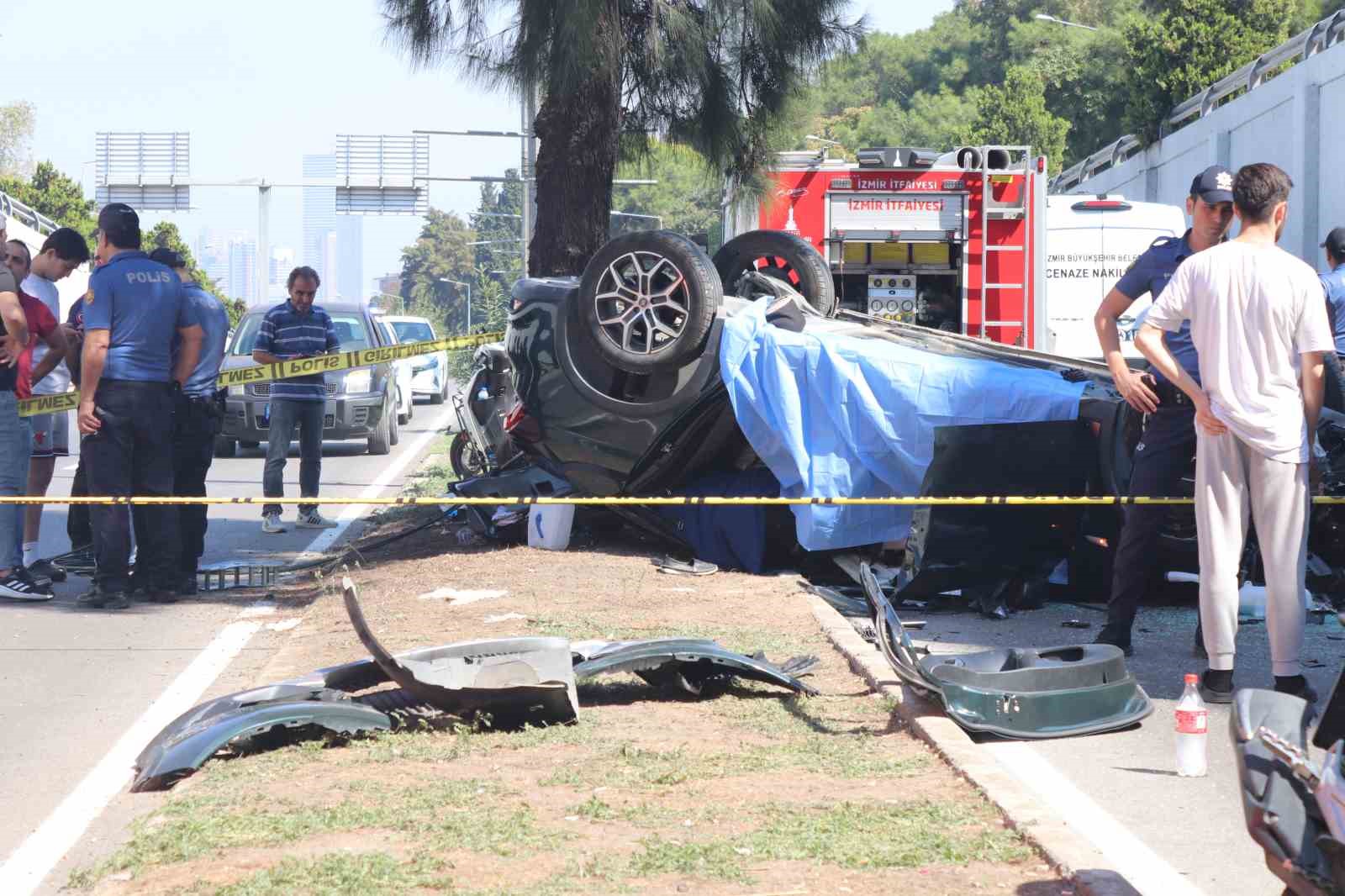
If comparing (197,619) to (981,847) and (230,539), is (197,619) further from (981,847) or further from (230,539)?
(981,847)

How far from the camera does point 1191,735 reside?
17.0 feet

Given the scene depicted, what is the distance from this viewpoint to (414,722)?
5.70 meters

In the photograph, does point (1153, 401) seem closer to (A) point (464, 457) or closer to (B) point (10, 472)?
(B) point (10, 472)

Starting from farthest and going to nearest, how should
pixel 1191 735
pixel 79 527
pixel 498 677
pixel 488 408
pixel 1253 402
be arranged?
1. pixel 488 408
2. pixel 79 527
3. pixel 1253 402
4. pixel 498 677
5. pixel 1191 735

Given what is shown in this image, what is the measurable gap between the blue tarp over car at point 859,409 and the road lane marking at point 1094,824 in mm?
3068

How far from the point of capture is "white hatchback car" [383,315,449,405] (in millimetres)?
28906

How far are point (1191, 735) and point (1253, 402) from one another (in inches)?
53.9

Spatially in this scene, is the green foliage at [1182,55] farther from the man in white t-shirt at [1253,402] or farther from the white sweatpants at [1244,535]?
the white sweatpants at [1244,535]

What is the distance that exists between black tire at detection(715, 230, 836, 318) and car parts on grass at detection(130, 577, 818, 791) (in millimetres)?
5018

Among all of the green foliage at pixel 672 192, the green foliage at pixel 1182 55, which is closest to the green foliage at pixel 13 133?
the green foliage at pixel 672 192

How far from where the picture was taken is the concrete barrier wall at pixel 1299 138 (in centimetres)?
2400

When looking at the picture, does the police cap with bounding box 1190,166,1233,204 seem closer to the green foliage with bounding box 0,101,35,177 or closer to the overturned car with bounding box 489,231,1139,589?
the overturned car with bounding box 489,231,1139,589

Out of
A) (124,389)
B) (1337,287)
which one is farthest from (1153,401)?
(124,389)

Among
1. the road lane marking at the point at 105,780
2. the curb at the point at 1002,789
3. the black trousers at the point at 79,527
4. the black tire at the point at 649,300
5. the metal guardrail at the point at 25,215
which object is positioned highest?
the metal guardrail at the point at 25,215
